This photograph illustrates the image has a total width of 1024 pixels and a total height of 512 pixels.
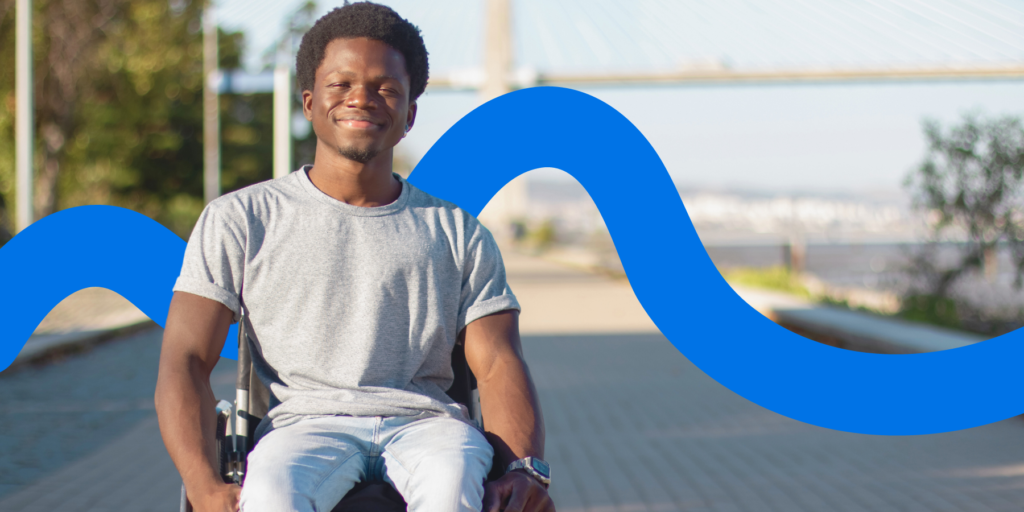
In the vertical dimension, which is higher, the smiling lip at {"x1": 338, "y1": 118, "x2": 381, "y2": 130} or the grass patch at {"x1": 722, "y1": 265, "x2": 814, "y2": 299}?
the smiling lip at {"x1": 338, "y1": 118, "x2": 381, "y2": 130}

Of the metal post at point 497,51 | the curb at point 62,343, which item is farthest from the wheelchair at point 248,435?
the metal post at point 497,51

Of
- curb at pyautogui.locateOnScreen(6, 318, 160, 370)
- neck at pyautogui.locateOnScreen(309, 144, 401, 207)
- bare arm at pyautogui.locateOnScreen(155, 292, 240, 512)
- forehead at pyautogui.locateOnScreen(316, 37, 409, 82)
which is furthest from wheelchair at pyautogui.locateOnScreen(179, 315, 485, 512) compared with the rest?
curb at pyautogui.locateOnScreen(6, 318, 160, 370)

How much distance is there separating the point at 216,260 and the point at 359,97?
0.52 m

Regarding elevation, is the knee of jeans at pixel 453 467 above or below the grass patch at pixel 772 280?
above

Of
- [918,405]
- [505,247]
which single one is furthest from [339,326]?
[505,247]

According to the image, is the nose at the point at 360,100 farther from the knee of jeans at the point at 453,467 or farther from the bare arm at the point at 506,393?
the knee of jeans at the point at 453,467

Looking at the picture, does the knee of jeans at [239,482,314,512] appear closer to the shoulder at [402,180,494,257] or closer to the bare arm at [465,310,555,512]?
the bare arm at [465,310,555,512]

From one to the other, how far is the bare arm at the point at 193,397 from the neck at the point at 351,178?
41cm

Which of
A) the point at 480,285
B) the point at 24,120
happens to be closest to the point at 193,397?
the point at 480,285

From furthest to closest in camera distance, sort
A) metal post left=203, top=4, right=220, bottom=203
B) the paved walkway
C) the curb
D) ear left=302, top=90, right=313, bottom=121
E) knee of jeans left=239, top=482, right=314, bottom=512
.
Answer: metal post left=203, top=4, right=220, bottom=203
the curb
the paved walkway
ear left=302, top=90, right=313, bottom=121
knee of jeans left=239, top=482, right=314, bottom=512

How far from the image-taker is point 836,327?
870 centimetres

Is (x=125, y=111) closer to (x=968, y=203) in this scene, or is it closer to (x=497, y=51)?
(x=497, y=51)

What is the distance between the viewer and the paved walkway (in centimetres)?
433

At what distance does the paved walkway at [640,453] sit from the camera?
14.2 feet
